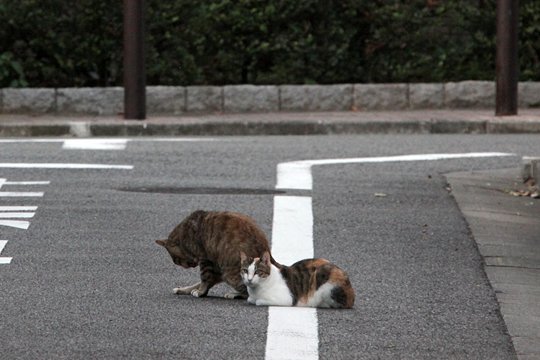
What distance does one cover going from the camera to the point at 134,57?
19000 mm

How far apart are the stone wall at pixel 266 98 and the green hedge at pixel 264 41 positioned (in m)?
0.49

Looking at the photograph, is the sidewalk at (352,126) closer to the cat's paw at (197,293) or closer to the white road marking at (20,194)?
the white road marking at (20,194)

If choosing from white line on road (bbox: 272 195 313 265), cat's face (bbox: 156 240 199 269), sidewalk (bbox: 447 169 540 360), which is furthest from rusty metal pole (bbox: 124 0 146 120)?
cat's face (bbox: 156 240 199 269)

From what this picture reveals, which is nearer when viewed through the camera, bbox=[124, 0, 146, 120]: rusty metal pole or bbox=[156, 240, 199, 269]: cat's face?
bbox=[156, 240, 199, 269]: cat's face

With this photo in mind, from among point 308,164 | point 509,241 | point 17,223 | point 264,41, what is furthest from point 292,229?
point 264,41

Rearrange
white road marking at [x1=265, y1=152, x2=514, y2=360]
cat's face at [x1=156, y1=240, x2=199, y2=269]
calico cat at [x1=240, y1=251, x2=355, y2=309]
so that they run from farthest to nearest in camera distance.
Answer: cat's face at [x1=156, y1=240, x2=199, y2=269] < calico cat at [x1=240, y1=251, x2=355, y2=309] < white road marking at [x1=265, y1=152, x2=514, y2=360]

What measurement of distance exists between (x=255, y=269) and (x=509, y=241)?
9.41 ft

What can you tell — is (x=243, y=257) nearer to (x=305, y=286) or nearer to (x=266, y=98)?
(x=305, y=286)

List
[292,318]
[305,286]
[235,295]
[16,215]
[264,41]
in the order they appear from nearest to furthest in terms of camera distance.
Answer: [292,318] < [305,286] < [235,295] < [16,215] < [264,41]

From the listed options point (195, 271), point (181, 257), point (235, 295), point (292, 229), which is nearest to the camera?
point (235, 295)

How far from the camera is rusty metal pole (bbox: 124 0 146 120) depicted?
18828 millimetres

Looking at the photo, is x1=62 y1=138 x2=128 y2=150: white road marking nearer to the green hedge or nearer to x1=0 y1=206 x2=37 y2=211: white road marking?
the green hedge

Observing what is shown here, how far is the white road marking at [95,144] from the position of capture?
1559 centimetres

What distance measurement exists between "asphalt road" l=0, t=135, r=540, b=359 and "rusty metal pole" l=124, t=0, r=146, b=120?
278 cm
